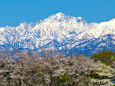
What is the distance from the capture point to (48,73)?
200 ft

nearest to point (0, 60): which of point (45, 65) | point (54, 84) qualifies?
point (45, 65)

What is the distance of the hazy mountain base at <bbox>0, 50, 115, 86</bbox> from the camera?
57375mm

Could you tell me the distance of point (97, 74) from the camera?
70.9 meters

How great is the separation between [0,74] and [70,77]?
52.9 ft

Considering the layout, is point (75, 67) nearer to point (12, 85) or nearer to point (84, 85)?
point (84, 85)

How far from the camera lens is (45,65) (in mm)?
59656

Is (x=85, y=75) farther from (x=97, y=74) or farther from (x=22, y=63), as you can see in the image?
(x=22, y=63)

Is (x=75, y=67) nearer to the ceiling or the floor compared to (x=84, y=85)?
nearer to the ceiling

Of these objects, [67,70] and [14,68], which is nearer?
[14,68]

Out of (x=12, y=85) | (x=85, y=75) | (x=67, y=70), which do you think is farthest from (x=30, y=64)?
(x=85, y=75)

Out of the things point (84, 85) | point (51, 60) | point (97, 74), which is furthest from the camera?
point (97, 74)

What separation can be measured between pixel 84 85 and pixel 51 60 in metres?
9.98

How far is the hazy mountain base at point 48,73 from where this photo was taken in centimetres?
5738

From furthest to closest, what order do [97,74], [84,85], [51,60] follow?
[97,74] < [84,85] < [51,60]
